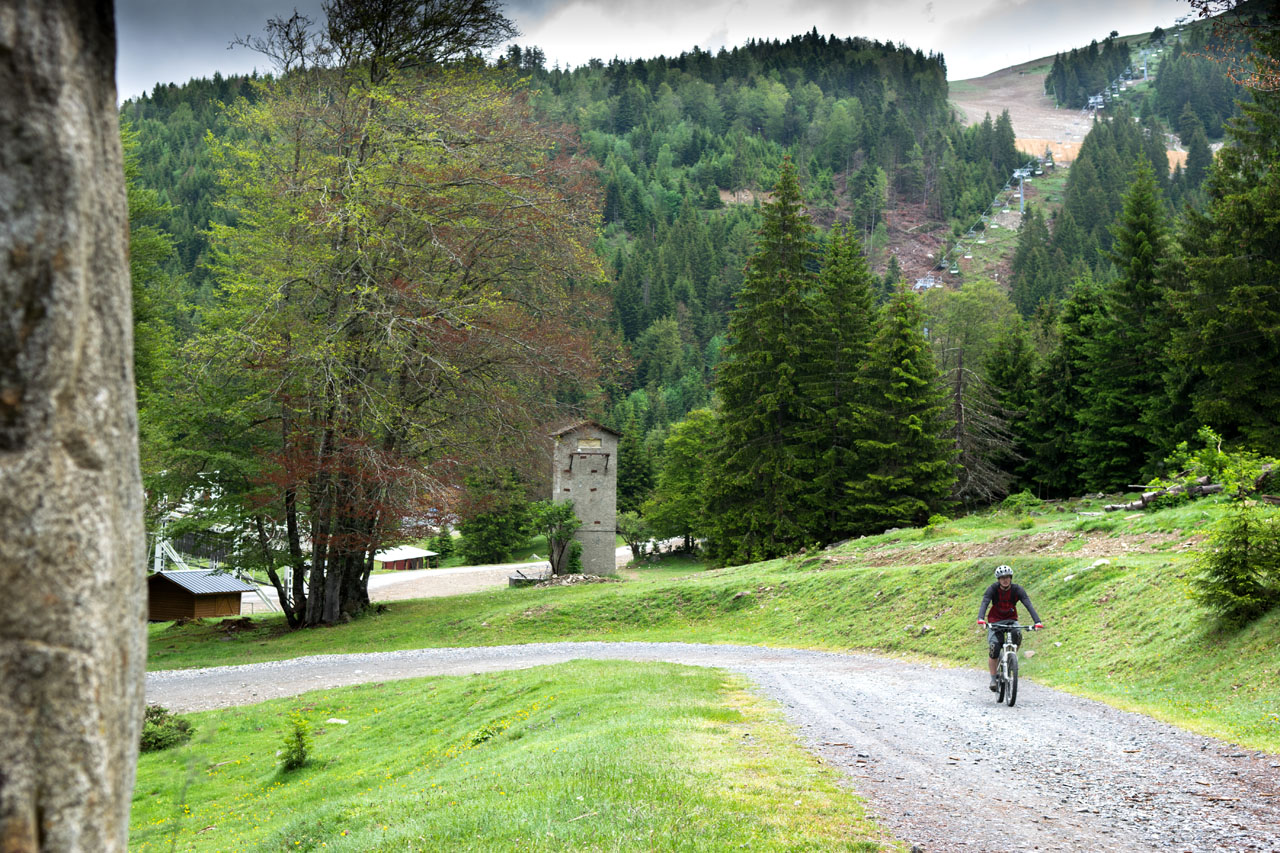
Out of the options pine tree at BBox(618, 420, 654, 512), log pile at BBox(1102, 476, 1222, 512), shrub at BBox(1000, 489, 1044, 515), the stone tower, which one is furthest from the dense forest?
pine tree at BBox(618, 420, 654, 512)

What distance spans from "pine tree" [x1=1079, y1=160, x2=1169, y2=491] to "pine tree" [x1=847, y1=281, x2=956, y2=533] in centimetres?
858

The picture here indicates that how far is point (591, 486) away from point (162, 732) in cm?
2998

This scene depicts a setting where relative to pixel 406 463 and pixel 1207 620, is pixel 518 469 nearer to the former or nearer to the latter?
pixel 406 463

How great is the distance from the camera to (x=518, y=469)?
90.8ft

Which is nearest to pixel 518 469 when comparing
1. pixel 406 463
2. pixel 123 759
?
pixel 406 463

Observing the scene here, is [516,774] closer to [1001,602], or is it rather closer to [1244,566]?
[1001,602]

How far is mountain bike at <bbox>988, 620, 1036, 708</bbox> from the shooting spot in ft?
40.3

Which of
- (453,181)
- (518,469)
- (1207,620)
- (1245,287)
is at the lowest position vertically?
(1207,620)

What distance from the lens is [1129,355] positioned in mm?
43719

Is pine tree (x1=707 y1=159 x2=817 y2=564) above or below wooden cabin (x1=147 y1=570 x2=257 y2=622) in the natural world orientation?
above

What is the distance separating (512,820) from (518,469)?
2146cm

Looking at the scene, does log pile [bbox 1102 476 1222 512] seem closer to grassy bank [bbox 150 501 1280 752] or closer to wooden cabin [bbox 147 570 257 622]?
grassy bank [bbox 150 501 1280 752]

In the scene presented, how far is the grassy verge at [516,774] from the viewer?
20.4 ft

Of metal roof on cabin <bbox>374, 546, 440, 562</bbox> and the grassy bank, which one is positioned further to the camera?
metal roof on cabin <bbox>374, 546, 440, 562</bbox>
